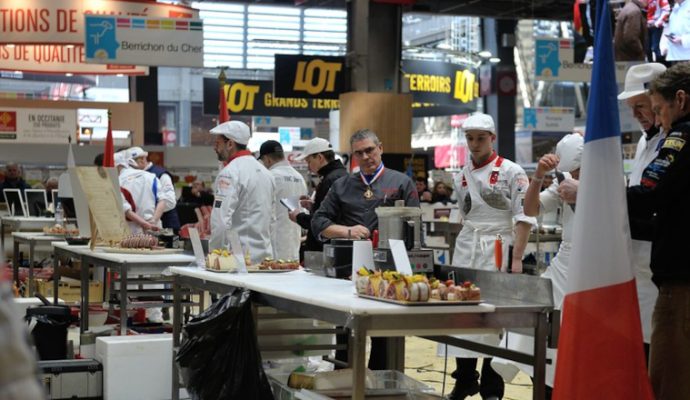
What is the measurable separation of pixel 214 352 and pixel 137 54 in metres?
9.43

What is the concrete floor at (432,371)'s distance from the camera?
21.8ft

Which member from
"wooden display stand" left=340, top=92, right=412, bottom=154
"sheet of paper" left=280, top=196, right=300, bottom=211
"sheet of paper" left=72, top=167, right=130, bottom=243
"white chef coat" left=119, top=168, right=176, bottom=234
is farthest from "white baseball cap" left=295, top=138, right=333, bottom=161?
"wooden display stand" left=340, top=92, right=412, bottom=154

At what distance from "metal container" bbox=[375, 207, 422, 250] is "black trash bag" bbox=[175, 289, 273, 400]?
2.04ft

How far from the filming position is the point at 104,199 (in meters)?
7.47

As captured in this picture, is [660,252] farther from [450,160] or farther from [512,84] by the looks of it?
[450,160]

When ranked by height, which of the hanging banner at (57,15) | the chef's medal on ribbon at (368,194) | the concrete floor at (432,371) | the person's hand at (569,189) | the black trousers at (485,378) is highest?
the hanging banner at (57,15)

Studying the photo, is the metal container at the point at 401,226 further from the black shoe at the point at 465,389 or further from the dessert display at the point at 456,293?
the black shoe at the point at 465,389

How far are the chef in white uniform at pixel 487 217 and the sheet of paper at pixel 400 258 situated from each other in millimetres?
1988

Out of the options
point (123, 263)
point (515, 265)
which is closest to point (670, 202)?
point (515, 265)

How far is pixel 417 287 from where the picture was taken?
3.29 m

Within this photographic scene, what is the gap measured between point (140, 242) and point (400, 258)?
3910 mm

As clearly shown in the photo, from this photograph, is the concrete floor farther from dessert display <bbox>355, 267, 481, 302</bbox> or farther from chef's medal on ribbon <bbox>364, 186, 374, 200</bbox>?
dessert display <bbox>355, 267, 481, 302</bbox>

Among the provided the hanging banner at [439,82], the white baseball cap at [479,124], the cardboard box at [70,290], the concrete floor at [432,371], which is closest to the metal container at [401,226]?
the white baseball cap at [479,124]

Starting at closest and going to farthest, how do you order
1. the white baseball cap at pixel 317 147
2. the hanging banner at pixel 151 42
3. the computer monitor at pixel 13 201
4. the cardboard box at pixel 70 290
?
the white baseball cap at pixel 317 147 → the cardboard box at pixel 70 290 → the hanging banner at pixel 151 42 → the computer monitor at pixel 13 201
